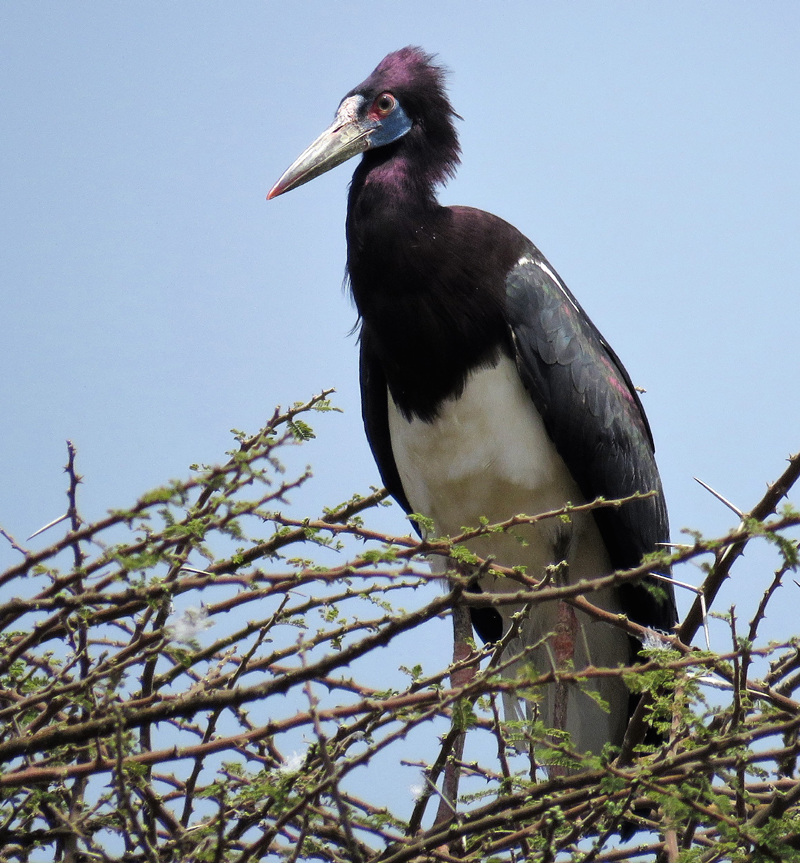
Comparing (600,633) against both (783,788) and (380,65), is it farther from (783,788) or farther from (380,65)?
(380,65)

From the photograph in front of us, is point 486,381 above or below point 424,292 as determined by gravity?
below

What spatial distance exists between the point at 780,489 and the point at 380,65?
2913 millimetres

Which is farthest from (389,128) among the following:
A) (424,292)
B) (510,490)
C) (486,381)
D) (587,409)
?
(510,490)

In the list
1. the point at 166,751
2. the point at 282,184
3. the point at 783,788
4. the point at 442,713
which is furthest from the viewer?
the point at 282,184

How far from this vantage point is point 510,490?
14.1 ft

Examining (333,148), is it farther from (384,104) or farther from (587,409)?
(587,409)

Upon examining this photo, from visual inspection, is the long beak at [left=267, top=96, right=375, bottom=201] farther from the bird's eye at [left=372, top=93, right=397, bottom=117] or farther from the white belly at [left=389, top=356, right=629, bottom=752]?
the white belly at [left=389, top=356, right=629, bottom=752]

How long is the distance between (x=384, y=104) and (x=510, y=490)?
1.61m

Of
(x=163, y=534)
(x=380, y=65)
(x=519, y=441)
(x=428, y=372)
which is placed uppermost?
(x=380, y=65)

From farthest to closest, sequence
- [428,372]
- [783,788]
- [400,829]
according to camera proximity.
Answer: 1. [428,372]
2. [400,829]
3. [783,788]

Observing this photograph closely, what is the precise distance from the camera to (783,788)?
3.01 metres

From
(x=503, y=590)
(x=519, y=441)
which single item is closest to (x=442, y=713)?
(x=519, y=441)

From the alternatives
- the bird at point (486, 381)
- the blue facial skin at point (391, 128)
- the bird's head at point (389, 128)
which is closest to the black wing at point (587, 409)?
the bird at point (486, 381)

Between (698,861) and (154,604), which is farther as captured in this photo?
(698,861)
